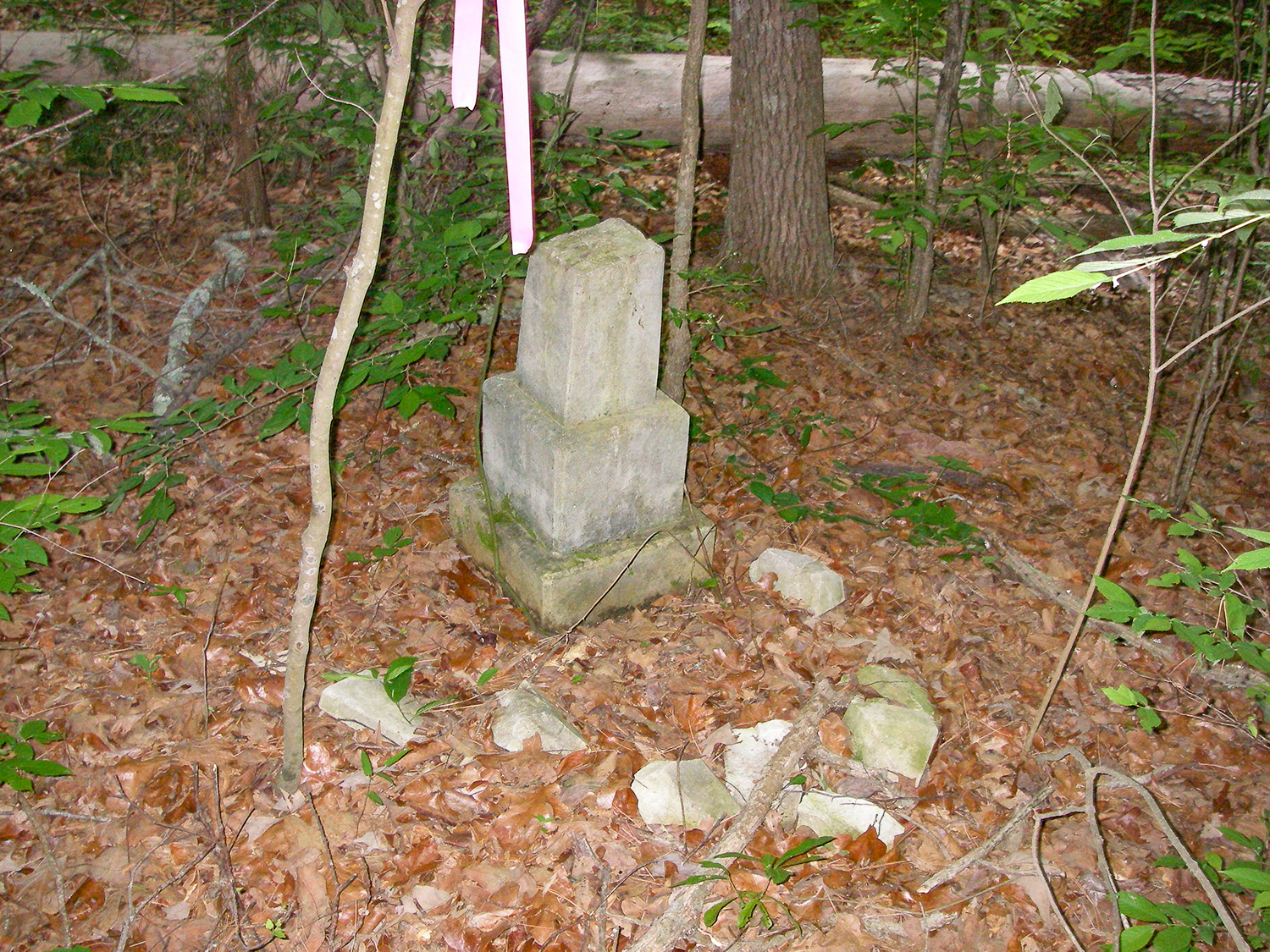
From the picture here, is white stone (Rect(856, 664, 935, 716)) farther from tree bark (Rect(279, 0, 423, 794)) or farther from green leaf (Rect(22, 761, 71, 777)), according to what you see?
green leaf (Rect(22, 761, 71, 777))

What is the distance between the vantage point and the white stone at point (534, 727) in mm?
2852

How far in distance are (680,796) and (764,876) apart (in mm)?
343

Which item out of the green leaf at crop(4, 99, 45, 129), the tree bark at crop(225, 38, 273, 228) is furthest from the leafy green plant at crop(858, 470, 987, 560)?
the tree bark at crop(225, 38, 273, 228)

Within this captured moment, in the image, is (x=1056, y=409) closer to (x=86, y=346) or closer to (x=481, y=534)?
(x=481, y=534)

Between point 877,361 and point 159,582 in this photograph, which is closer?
point 159,582

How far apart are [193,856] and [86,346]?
3.52 m

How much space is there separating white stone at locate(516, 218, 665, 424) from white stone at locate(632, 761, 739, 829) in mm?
1248

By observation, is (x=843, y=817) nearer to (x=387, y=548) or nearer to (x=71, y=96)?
(x=387, y=548)

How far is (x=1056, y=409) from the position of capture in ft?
16.1

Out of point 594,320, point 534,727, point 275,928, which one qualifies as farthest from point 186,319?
point 275,928

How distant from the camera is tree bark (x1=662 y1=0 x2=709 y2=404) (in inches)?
138

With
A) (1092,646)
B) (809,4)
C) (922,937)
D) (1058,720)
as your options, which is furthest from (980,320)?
(922,937)

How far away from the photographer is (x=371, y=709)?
2.93m

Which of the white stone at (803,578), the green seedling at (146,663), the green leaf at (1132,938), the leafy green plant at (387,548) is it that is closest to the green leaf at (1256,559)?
the green leaf at (1132,938)
